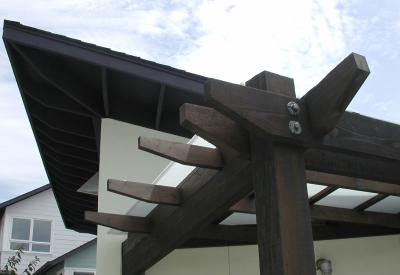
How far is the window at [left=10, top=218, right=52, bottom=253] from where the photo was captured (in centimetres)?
1822

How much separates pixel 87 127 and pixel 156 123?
1361 millimetres

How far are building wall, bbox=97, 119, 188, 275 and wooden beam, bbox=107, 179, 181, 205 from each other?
1724 millimetres

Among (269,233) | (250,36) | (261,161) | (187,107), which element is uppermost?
(250,36)

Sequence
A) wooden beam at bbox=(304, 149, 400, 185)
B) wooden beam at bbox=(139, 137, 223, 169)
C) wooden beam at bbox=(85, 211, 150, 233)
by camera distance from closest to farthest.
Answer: wooden beam at bbox=(304, 149, 400, 185)
wooden beam at bbox=(139, 137, 223, 169)
wooden beam at bbox=(85, 211, 150, 233)

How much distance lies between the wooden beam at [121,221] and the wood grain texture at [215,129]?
7.30ft

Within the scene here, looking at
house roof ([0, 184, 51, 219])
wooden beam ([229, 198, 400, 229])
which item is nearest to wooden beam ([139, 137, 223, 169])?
wooden beam ([229, 198, 400, 229])

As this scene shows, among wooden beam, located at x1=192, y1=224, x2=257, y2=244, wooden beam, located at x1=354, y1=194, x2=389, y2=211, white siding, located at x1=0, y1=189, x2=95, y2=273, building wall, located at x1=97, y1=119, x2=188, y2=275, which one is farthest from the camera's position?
white siding, located at x1=0, y1=189, x2=95, y2=273

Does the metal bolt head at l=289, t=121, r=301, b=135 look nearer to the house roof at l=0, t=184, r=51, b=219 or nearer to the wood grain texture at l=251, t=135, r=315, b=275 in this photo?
the wood grain texture at l=251, t=135, r=315, b=275

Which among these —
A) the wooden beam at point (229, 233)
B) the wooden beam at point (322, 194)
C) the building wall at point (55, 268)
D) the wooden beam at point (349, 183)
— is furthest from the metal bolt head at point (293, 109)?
the building wall at point (55, 268)

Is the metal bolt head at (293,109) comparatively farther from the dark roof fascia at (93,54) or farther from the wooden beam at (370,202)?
the dark roof fascia at (93,54)

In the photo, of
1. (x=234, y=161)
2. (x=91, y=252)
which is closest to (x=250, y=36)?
(x=234, y=161)

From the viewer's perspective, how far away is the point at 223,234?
202 inches

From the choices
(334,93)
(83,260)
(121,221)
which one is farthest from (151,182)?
(83,260)

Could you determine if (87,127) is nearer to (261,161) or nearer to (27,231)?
(261,161)
